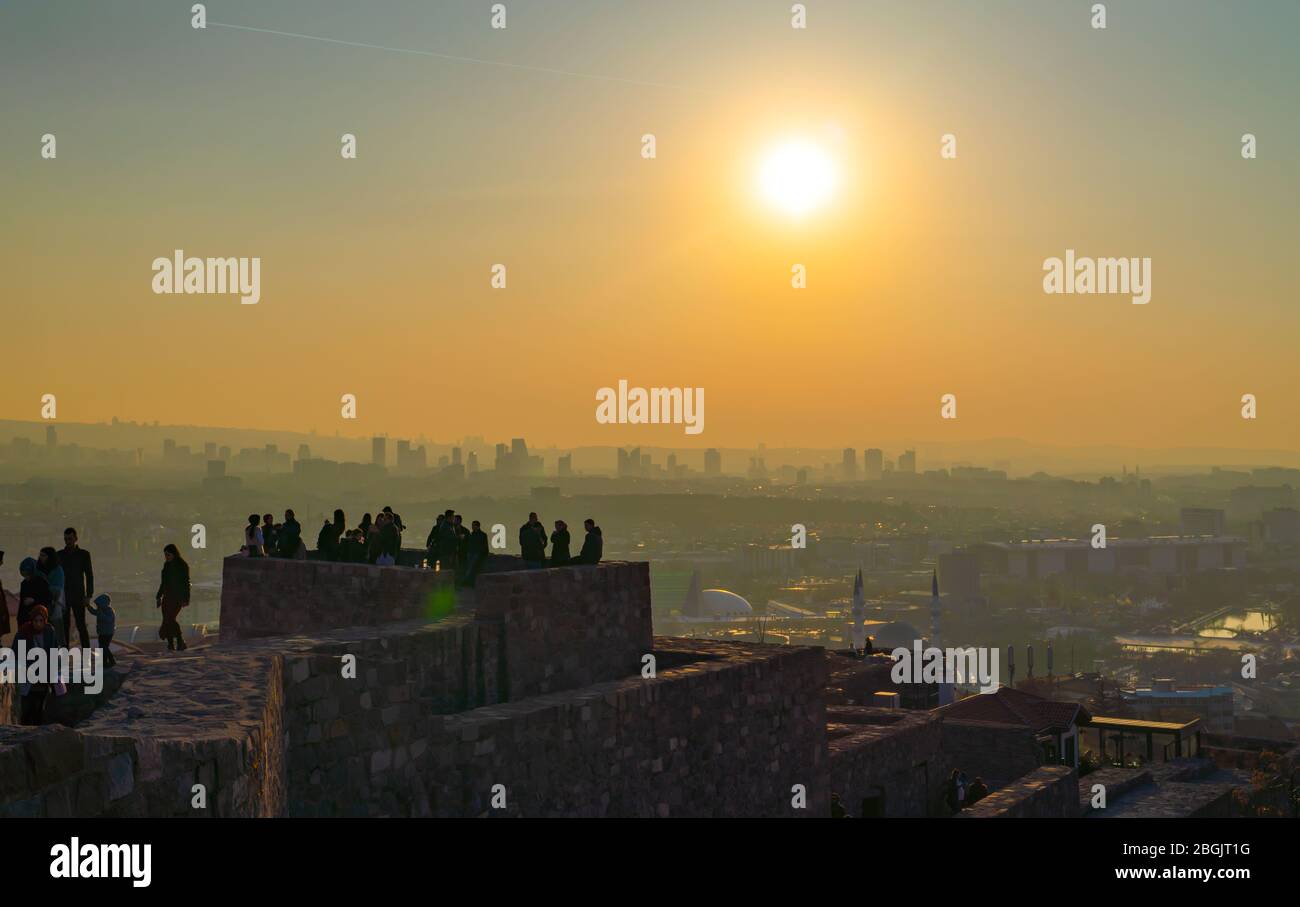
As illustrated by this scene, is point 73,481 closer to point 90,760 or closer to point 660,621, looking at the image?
point 660,621

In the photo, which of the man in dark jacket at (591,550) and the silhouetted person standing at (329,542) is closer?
the man in dark jacket at (591,550)

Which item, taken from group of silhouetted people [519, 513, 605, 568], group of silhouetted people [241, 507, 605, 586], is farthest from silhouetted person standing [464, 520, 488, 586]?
group of silhouetted people [519, 513, 605, 568]

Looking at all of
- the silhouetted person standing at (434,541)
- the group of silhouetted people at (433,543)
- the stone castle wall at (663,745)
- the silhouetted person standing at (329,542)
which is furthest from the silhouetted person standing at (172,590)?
the stone castle wall at (663,745)

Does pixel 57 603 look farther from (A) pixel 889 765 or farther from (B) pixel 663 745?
(A) pixel 889 765

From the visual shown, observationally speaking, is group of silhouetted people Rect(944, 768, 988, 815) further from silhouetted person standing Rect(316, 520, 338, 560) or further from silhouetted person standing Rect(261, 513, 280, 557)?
silhouetted person standing Rect(261, 513, 280, 557)

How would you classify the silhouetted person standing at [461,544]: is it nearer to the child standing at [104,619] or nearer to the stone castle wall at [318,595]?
the stone castle wall at [318,595]

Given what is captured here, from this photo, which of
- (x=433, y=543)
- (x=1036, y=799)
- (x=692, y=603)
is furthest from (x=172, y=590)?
(x=692, y=603)

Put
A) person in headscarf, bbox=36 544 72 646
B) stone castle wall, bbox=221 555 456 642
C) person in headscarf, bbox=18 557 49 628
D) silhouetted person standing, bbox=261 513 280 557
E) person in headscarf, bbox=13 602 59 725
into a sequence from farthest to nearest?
silhouetted person standing, bbox=261 513 280 557
stone castle wall, bbox=221 555 456 642
person in headscarf, bbox=36 544 72 646
person in headscarf, bbox=18 557 49 628
person in headscarf, bbox=13 602 59 725

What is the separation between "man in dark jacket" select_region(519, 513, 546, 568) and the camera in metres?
16.3

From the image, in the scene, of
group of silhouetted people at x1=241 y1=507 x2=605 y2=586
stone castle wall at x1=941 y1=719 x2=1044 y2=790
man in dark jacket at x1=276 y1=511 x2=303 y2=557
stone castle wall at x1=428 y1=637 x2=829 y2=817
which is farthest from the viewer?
stone castle wall at x1=941 y1=719 x2=1044 y2=790

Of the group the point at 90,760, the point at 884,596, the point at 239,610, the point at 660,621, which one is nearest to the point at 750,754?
the point at 239,610

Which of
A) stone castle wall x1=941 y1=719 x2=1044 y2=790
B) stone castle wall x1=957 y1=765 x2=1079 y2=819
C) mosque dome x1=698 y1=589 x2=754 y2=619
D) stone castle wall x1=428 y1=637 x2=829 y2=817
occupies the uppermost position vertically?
stone castle wall x1=428 y1=637 x2=829 y2=817

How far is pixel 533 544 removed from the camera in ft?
53.9

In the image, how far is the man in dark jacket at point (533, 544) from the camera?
1634 cm
